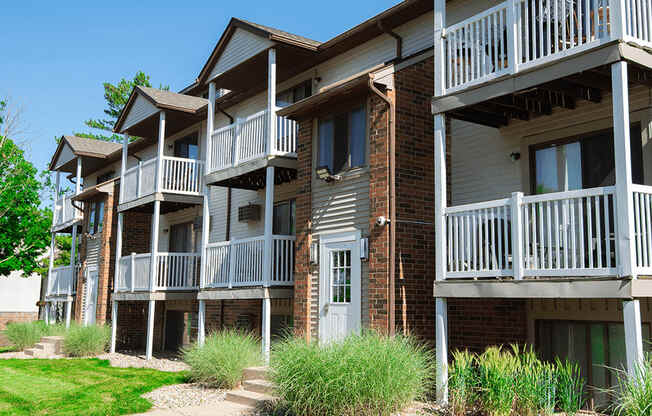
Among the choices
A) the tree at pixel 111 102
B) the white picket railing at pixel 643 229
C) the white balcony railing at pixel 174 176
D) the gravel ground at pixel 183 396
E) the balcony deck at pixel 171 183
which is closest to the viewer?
the white picket railing at pixel 643 229

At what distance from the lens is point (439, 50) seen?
1087 centimetres

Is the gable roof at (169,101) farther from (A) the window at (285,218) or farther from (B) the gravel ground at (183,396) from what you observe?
(B) the gravel ground at (183,396)

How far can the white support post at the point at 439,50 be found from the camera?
10797 mm

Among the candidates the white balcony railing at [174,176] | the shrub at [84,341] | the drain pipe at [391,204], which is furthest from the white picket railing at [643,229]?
the shrub at [84,341]

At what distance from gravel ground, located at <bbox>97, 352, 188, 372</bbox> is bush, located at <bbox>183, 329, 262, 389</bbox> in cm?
311

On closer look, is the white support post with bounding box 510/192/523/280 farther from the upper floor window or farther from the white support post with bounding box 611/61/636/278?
the upper floor window

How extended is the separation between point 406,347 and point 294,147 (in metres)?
6.77

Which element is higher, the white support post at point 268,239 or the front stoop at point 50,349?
the white support post at point 268,239

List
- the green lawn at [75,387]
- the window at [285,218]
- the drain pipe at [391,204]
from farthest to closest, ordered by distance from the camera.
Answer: the window at [285,218], the drain pipe at [391,204], the green lawn at [75,387]

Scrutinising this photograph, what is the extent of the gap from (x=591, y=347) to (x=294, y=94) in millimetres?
10344

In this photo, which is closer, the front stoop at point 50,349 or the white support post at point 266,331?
the white support post at point 266,331

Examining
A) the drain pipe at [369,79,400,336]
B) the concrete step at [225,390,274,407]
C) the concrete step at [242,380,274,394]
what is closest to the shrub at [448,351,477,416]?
the drain pipe at [369,79,400,336]

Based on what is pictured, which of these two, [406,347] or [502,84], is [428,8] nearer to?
[502,84]

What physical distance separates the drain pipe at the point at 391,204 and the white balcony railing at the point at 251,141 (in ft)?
12.6
